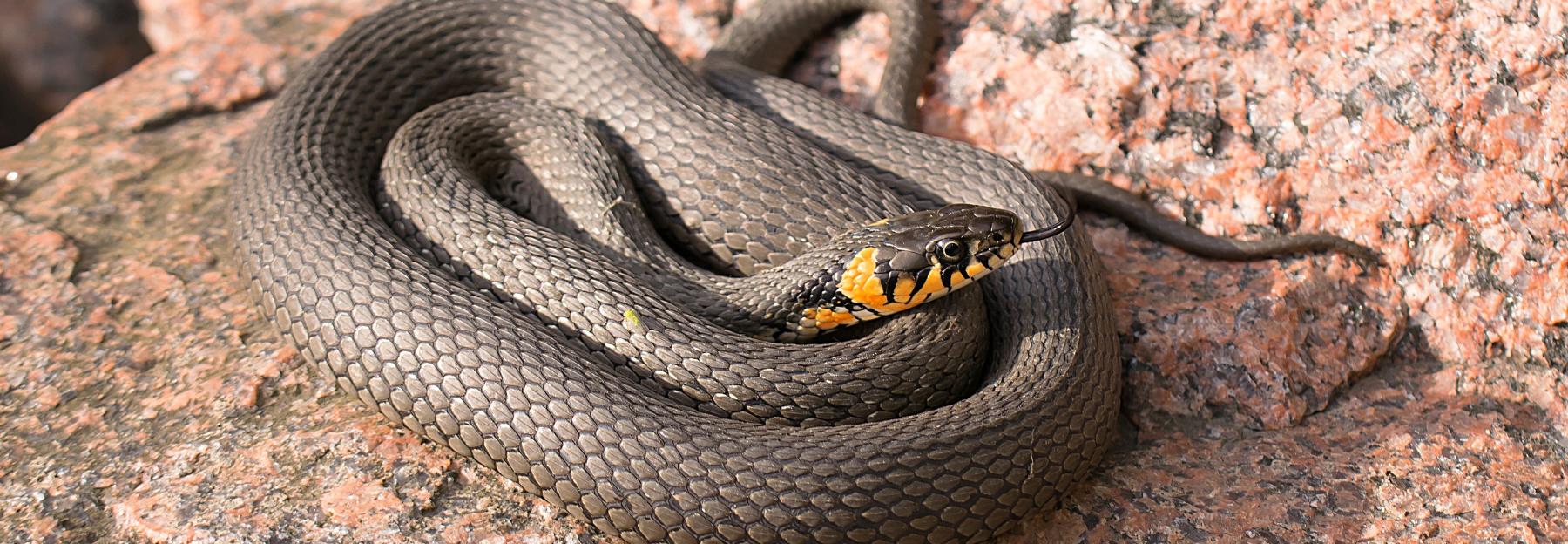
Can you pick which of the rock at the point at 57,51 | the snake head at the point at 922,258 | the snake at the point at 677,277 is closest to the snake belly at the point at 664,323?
the snake at the point at 677,277

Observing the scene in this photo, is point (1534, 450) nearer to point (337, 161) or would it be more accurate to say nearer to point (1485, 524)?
point (1485, 524)

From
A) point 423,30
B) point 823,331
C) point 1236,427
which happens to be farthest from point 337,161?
point 1236,427

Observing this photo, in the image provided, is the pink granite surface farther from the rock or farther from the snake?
the rock

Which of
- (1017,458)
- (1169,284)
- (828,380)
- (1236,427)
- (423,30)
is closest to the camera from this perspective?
(1017,458)

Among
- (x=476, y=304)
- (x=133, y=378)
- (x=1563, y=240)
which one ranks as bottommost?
(x=133, y=378)

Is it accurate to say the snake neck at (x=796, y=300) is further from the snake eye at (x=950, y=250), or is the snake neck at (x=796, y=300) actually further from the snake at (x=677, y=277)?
the snake eye at (x=950, y=250)

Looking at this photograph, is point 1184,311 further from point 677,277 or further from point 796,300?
point 677,277

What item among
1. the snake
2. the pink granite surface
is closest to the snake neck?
the snake
